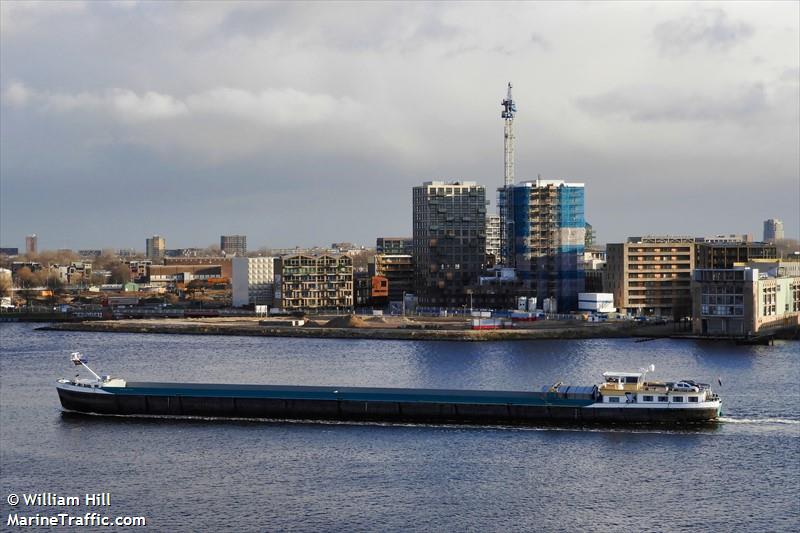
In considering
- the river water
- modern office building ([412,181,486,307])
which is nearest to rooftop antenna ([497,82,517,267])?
modern office building ([412,181,486,307])

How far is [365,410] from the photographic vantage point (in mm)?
40719

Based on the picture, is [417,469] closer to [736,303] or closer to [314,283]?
Answer: [736,303]

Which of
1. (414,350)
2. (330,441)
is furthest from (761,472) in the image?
(414,350)

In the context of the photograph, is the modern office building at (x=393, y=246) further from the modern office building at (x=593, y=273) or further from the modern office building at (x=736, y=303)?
the modern office building at (x=736, y=303)

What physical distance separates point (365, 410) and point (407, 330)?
126 feet

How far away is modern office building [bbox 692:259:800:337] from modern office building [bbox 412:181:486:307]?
1131 inches

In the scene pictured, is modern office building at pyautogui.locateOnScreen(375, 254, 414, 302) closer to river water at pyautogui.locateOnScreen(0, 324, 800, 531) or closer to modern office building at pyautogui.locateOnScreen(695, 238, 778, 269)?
modern office building at pyautogui.locateOnScreen(695, 238, 778, 269)

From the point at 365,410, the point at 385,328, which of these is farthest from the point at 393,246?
the point at 365,410

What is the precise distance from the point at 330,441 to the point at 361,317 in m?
47.9

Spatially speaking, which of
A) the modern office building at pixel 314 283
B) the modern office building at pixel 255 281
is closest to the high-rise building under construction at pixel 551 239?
the modern office building at pixel 314 283

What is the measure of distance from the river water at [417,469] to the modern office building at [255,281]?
53306 mm

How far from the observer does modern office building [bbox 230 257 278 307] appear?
104 metres

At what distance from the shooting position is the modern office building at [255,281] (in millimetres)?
104500

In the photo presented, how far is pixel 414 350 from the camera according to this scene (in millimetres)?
67875
